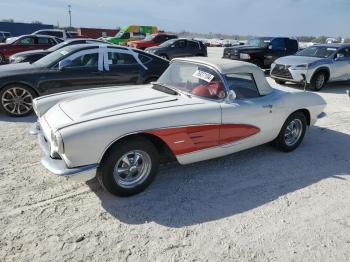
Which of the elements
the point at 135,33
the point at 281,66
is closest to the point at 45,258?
the point at 281,66

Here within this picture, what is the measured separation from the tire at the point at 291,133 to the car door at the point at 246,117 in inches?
9.5

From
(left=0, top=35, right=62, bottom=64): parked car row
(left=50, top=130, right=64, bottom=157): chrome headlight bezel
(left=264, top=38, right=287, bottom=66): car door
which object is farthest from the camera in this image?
(left=0, top=35, right=62, bottom=64): parked car row

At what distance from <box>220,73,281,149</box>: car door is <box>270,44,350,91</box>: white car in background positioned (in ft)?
19.4

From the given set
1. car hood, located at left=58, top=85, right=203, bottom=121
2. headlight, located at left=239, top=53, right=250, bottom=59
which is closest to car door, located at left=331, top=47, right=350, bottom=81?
headlight, located at left=239, top=53, right=250, bottom=59

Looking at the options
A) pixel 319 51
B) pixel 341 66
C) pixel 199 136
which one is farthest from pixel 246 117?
pixel 319 51

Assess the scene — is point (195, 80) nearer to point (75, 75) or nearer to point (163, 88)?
point (163, 88)

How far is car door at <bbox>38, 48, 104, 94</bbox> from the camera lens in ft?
20.3

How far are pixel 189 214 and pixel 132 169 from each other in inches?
31.8

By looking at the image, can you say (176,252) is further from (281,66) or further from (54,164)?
(281,66)

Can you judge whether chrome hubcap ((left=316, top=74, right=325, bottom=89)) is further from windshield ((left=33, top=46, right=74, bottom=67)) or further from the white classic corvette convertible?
windshield ((left=33, top=46, right=74, bottom=67))

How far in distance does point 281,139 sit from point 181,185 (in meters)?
1.93

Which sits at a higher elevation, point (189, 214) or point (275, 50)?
point (275, 50)

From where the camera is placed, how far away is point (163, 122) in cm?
333

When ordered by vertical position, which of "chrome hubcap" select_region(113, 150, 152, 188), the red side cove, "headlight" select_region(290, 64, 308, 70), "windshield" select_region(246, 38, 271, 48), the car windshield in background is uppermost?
"windshield" select_region(246, 38, 271, 48)
